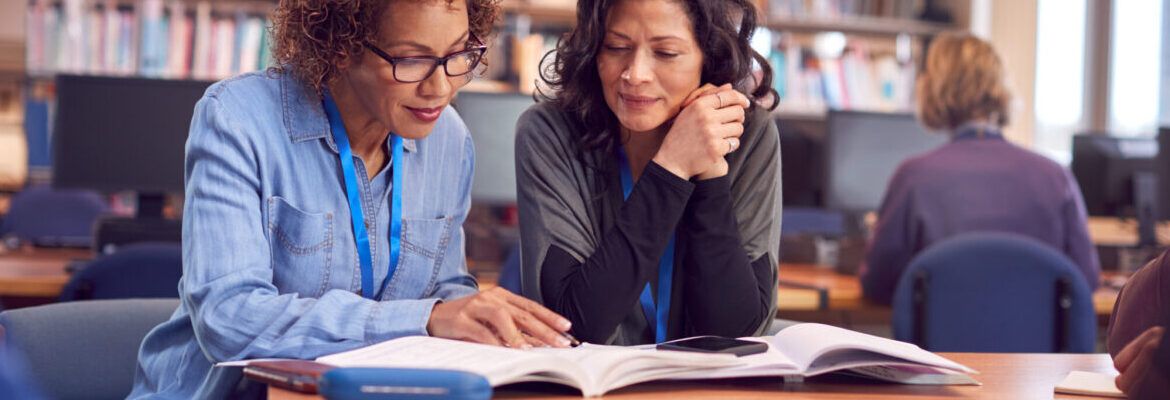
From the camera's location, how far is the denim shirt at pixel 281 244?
4.25ft

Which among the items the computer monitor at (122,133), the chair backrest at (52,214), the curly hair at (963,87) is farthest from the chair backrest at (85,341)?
the chair backrest at (52,214)

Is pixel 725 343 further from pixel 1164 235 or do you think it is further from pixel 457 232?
pixel 1164 235

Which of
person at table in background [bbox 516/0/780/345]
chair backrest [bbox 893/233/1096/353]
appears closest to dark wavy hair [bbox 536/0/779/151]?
person at table in background [bbox 516/0/780/345]

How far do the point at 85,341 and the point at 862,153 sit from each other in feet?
9.30

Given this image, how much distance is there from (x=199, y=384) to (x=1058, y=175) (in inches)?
94.2

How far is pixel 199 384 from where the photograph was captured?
1392mm

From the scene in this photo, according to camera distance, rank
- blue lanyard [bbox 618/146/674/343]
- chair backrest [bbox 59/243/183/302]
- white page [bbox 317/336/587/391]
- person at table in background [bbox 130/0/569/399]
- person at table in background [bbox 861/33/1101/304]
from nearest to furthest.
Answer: white page [bbox 317/336/587/391] → person at table in background [bbox 130/0/569/399] → blue lanyard [bbox 618/146/674/343] → chair backrest [bbox 59/243/183/302] → person at table in background [bbox 861/33/1101/304]

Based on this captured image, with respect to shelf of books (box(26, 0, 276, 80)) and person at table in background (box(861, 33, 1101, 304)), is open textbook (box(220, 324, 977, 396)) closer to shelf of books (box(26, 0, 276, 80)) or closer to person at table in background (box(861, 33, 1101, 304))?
person at table in background (box(861, 33, 1101, 304))

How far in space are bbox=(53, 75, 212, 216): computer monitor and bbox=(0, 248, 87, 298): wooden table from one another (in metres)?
0.22

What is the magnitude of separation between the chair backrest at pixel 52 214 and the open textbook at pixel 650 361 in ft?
14.0

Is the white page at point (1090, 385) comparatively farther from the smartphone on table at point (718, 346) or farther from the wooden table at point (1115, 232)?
the wooden table at point (1115, 232)

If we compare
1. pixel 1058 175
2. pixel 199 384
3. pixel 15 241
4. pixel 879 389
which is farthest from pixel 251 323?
pixel 15 241

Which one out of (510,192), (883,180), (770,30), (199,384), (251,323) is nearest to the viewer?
(251,323)

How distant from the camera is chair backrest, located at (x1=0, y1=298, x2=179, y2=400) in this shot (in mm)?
1463
